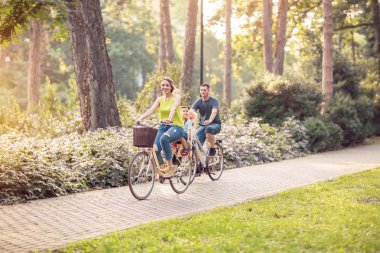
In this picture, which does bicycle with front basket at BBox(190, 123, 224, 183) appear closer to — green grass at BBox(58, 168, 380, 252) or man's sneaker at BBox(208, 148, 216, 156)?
man's sneaker at BBox(208, 148, 216, 156)

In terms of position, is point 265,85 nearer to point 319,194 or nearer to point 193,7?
point 193,7

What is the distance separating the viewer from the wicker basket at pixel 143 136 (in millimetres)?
10219

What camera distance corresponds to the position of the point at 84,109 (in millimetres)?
16391

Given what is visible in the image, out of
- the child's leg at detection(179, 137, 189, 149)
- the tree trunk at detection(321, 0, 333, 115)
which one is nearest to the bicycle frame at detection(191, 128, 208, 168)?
the child's leg at detection(179, 137, 189, 149)

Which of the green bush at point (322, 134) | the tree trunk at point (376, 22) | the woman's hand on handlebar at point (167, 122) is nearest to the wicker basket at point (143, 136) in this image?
the woman's hand on handlebar at point (167, 122)

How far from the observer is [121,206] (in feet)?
31.8

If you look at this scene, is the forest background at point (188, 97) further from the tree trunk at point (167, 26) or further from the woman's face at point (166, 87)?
the woman's face at point (166, 87)

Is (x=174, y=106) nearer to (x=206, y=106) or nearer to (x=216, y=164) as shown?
(x=206, y=106)

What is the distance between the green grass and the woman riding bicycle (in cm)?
186

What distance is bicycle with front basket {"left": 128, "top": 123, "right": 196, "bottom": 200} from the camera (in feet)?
33.6

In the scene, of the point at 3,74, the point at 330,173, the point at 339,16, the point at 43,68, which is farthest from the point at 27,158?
the point at 43,68

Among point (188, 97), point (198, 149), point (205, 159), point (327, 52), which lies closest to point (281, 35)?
point (327, 52)

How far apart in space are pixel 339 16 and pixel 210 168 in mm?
24127

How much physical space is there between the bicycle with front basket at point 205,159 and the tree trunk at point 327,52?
1068cm
